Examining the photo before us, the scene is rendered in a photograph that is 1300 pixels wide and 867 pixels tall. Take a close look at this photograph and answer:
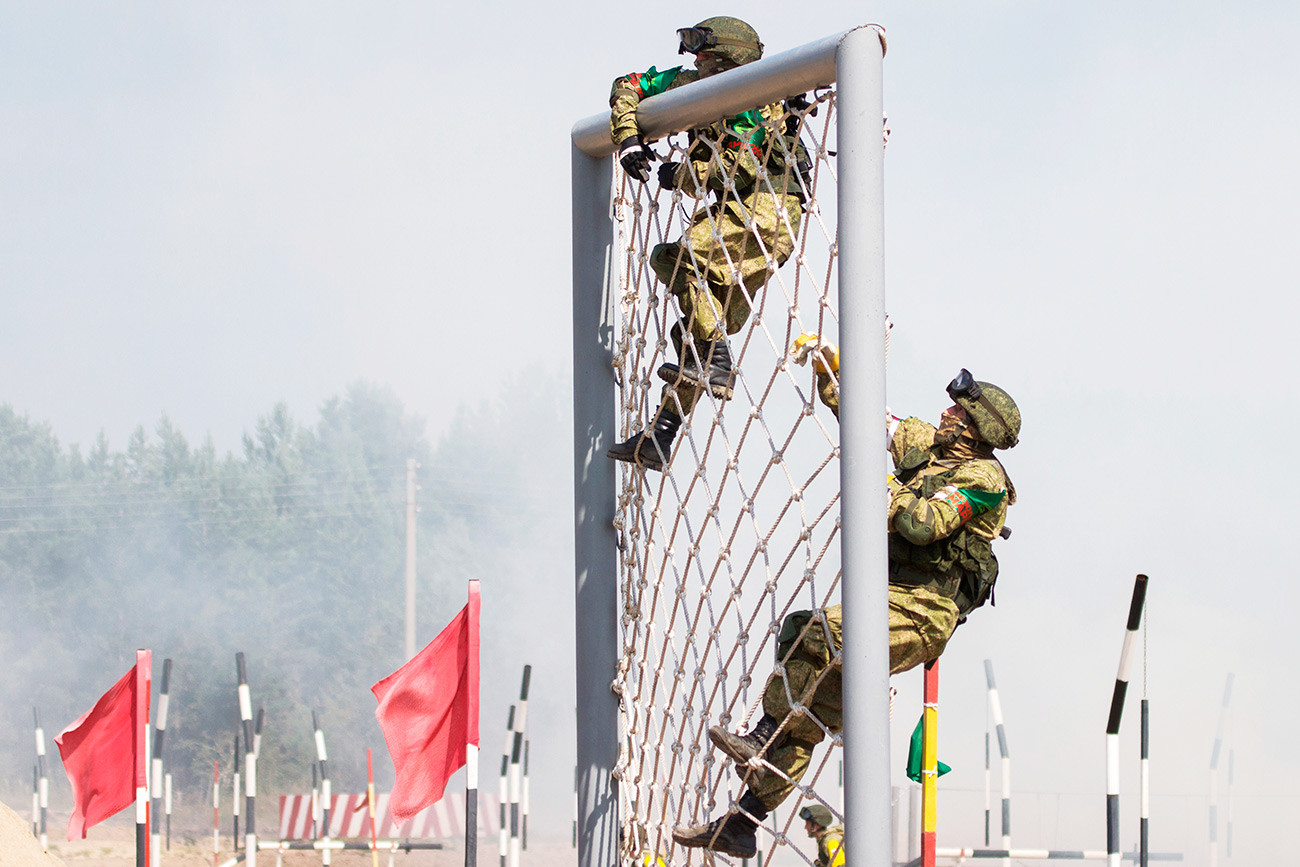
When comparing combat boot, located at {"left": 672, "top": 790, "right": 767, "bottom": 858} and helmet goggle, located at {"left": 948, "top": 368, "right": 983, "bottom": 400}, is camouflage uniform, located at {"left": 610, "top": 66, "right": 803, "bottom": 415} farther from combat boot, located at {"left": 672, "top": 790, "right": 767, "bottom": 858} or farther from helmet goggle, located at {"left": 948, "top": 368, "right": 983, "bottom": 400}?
combat boot, located at {"left": 672, "top": 790, "right": 767, "bottom": 858}

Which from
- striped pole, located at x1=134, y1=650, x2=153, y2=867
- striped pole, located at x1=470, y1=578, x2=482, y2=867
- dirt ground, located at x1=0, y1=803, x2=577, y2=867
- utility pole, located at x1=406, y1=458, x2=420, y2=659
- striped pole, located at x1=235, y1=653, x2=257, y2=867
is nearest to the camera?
striped pole, located at x1=470, y1=578, x2=482, y2=867

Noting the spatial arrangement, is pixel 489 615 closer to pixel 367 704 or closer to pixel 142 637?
pixel 367 704

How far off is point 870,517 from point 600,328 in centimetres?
128

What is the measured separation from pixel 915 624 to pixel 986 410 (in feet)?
1.95

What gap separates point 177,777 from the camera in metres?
26.0

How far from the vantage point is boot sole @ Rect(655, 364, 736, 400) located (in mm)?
3268

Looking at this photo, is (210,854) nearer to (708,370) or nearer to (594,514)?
(594,514)

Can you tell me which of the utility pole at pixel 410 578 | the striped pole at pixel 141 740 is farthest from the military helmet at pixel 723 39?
the utility pole at pixel 410 578

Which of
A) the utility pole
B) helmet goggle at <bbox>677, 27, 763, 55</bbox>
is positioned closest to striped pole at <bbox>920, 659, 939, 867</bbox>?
helmet goggle at <bbox>677, 27, 763, 55</bbox>

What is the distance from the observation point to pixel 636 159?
3307 millimetres

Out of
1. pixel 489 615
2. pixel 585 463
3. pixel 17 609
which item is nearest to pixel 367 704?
pixel 489 615

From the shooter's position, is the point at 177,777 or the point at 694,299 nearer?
the point at 694,299

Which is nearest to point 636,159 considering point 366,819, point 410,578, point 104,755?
point 104,755

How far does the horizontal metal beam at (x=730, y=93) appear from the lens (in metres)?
2.71
